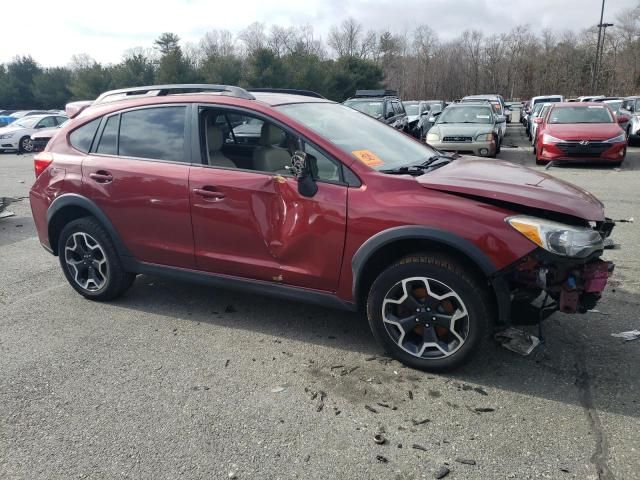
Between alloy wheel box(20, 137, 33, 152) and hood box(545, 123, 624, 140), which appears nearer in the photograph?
hood box(545, 123, 624, 140)

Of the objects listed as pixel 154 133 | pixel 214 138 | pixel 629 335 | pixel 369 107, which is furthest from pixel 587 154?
pixel 154 133

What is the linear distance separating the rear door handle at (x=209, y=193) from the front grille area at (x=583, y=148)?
35.8 feet

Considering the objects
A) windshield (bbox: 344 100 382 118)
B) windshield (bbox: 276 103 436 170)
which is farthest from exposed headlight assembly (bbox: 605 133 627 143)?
windshield (bbox: 276 103 436 170)

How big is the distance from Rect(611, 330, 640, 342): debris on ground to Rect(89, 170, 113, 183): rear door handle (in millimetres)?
4100

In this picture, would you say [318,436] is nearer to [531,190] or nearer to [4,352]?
[531,190]

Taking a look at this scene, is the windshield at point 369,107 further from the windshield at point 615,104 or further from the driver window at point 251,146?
the driver window at point 251,146

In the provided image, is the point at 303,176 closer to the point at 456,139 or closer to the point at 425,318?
the point at 425,318

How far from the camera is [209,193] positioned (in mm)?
3879

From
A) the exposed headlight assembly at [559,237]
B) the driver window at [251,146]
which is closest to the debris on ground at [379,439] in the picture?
the exposed headlight assembly at [559,237]

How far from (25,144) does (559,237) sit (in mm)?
23788

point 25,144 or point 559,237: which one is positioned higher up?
point 559,237

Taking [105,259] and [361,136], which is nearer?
[361,136]

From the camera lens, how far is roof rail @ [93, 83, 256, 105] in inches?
163

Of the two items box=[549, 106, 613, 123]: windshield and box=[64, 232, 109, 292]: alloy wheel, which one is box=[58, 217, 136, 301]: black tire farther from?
box=[549, 106, 613, 123]: windshield
